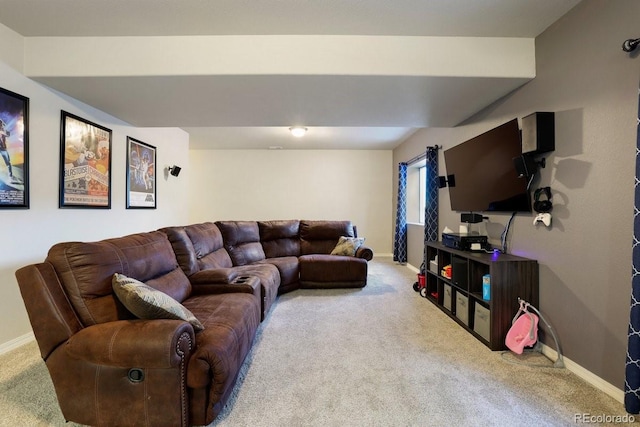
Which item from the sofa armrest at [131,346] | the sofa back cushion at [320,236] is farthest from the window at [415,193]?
the sofa armrest at [131,346]

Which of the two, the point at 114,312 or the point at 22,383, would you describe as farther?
the point at 22,383

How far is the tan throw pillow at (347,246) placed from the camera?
4.34 m

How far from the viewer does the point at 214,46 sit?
2.23 m

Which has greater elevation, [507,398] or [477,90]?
[477,90]

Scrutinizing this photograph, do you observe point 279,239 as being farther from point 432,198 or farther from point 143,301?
point 143,301

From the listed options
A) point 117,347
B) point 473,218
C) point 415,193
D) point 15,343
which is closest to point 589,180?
point 473,218

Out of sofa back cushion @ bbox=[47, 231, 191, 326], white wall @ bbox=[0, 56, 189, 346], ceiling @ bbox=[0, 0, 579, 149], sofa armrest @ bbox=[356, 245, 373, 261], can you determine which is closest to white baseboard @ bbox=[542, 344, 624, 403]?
ceiling @ bbox=[0, 0, 579, 149]

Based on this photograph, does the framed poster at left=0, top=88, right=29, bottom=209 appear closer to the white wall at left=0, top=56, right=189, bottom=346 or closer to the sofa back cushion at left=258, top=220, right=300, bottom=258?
the white wall at left=0, top=56, right=189, bottom=346

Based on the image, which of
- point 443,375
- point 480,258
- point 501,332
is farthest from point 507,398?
point 480,258

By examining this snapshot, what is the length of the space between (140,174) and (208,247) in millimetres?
1620

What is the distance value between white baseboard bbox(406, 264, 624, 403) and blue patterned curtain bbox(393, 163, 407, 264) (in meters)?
3.51

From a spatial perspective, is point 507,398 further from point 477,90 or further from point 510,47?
point 510,47

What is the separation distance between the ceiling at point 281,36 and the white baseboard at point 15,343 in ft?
7.01

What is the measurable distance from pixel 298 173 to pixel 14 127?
4.79 m
